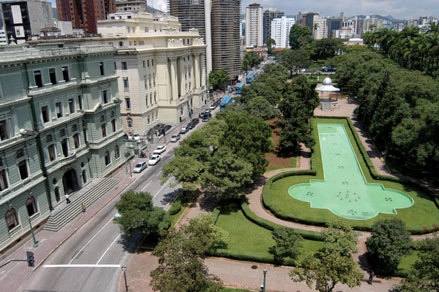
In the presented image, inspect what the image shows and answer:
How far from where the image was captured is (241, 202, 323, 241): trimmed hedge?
124ft

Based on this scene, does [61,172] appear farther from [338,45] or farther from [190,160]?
[338,45]

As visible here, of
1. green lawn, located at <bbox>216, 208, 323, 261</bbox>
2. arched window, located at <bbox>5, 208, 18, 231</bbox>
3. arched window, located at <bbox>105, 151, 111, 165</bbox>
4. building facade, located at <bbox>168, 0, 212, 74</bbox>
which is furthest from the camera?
building facade, located at <bbox>168, 0, 212, 74</bbox>

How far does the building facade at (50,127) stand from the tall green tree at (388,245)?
36.1 m

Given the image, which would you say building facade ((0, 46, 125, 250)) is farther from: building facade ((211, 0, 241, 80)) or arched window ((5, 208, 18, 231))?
building facade ((211, 0, 241, 80))

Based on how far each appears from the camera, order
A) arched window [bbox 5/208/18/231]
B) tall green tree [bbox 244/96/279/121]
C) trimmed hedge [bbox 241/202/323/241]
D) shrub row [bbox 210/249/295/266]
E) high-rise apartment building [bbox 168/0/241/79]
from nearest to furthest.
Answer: shrub row [bbox 210/249/295/266] → arched window [bbox 5/208/18/231] → trimmed hedge [bbox 241/202/323/241] → tall green tree [bbox 244/96/279/121] → high-rise apartment building [bbox 168/0/241/79]

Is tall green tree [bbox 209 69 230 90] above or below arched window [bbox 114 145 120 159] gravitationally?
above

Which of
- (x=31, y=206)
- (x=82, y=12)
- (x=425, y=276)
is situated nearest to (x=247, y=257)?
(x=425, y=276)

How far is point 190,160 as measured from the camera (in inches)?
1784

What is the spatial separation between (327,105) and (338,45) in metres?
86.7

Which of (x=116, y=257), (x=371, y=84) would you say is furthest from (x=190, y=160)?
(x=371, y=84)

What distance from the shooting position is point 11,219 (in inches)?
1487

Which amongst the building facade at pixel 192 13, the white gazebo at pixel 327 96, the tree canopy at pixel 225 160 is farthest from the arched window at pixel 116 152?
the building facade at pixel 192 13

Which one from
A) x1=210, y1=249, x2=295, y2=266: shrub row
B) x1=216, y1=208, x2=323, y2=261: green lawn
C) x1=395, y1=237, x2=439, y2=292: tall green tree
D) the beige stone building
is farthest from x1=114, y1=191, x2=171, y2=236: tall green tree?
the beige stone building

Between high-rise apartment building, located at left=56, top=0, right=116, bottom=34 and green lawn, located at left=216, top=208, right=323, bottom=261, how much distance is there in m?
141
